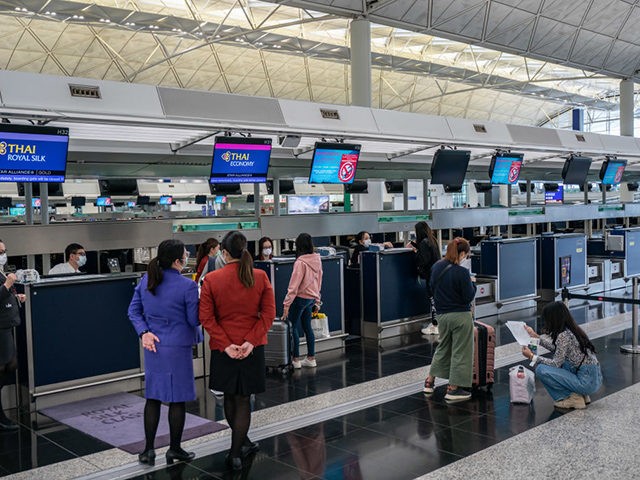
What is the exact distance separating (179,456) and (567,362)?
11.5 feet

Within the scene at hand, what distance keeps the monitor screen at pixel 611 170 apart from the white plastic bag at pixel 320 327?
10601 mm

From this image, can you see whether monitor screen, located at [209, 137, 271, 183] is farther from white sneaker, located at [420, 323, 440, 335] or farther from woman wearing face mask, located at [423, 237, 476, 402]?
woman wearing face mask, located at [423, 237, 476, 402]

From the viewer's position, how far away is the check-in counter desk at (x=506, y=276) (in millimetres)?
12109

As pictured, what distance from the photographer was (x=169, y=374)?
4727mm

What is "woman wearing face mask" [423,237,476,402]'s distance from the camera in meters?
6.50

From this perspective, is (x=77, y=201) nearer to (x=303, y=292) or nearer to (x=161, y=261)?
(x=303, y=292)

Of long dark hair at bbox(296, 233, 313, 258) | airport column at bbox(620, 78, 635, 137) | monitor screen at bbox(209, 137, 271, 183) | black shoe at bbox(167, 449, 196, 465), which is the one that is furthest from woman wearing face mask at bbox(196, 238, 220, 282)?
airport column at bbox(620, 78, 635, 137)

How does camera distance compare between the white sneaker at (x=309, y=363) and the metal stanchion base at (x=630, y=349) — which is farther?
the metal stanchion base at (x=630, y=349)

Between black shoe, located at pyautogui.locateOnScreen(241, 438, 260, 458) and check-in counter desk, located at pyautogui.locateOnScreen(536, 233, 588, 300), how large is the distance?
9.92m

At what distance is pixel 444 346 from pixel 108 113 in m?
4.37

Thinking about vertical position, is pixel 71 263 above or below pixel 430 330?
above

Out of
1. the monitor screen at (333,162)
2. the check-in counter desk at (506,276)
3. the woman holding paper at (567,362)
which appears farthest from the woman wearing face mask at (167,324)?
the check-in counter desk at (506,276)

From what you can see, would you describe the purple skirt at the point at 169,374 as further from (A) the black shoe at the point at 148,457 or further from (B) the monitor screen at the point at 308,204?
(B) the monitor screen at the point at 308,204

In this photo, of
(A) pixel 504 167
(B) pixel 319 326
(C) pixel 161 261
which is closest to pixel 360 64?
(A) pixel 504 167
